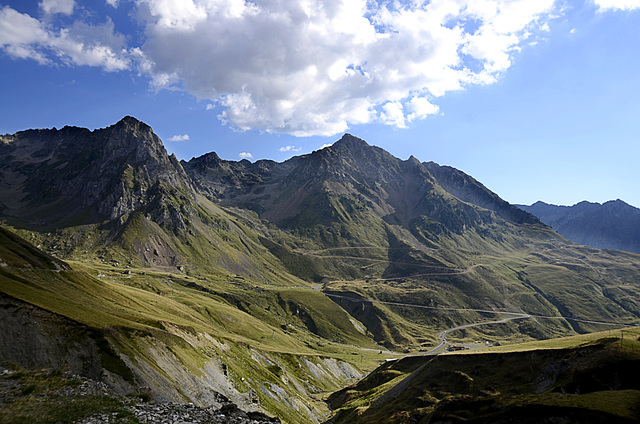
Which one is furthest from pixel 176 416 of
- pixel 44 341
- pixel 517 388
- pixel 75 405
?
pixel 517 388

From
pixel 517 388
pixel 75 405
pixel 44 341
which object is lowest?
pixel 517 388

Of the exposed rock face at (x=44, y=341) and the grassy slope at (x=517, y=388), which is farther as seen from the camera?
the exposed rock face at (x=44, y=341)

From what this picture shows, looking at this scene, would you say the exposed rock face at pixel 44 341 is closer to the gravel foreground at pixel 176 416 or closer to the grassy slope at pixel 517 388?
the gravel foreground at pixel 176 416

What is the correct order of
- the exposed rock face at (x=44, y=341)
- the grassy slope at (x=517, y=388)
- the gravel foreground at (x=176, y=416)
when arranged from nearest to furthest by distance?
the grassy slope at (x=517, y=388)
the gravel foreground at (x=176, y=416)
the exposed rock face at (x=44, y=341)

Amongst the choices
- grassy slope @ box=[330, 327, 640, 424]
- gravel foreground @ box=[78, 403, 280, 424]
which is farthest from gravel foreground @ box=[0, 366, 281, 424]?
grassy slope @ box=[330, 327, 640, 424]

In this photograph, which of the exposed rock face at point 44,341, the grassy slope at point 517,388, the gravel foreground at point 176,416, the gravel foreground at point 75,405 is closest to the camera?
the gravel foreground at point 75,405

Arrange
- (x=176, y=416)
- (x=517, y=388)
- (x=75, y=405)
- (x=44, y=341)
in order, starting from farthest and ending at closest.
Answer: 1. (x=517, y=388)
2. (x=44, y=341)
3. (x=176, y=416)
4. (x=75, y=405)

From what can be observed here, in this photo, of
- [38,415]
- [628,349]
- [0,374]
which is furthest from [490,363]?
[0,374]

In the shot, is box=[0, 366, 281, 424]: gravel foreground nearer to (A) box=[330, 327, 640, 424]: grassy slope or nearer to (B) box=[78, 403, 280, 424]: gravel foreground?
(B) box=[78, 403, 280, 424]: gravel foreground

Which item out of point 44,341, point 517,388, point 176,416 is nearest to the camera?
point 176,416

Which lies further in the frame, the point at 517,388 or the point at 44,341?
the point at 517,388

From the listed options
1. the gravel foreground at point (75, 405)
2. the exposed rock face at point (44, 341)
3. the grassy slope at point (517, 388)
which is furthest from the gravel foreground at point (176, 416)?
the grassy slope at point (517, 388)

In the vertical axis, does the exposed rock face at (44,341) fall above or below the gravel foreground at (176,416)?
above

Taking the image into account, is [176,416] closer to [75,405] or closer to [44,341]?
[75,405]
